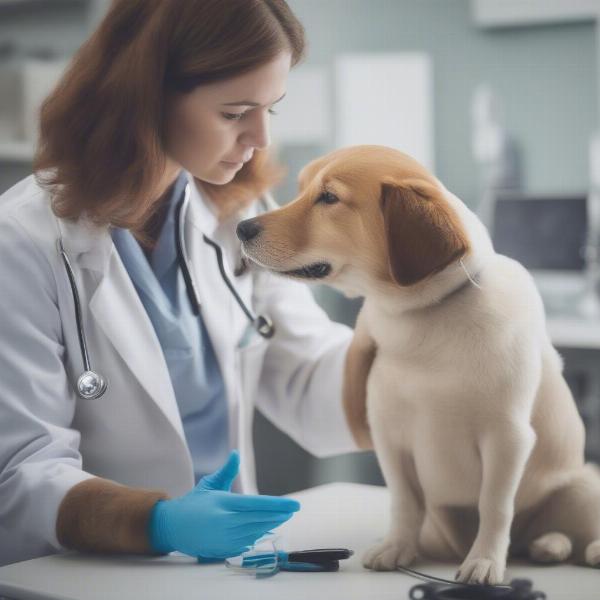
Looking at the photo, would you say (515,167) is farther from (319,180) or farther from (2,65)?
(319,180)

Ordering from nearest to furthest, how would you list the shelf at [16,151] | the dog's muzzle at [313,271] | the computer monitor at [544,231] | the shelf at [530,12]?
the dog's muzzle at [313,271]
the shelf at [16,151]
the computer monitor at [544,231]
the shelf at [530,12]

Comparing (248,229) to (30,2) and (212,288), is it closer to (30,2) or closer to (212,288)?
(212,288)

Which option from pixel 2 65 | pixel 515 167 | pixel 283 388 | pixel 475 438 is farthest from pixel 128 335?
pixel 515 167

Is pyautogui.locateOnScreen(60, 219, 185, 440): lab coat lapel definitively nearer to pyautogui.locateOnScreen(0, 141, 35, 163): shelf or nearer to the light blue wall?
pyautogui.locateOnScreen(0, 141, 35, 163): shelf

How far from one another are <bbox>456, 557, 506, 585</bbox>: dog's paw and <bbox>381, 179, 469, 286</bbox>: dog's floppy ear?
26cm

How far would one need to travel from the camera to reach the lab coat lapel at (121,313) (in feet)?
3.48

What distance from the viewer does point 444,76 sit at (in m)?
3.19

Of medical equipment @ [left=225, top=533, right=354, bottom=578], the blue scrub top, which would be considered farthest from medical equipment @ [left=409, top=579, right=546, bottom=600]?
the blue scrub top

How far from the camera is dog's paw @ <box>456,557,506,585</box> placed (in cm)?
78

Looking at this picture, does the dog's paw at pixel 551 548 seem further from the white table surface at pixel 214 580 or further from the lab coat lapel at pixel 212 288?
the lab coat lapel at pixel 212 288

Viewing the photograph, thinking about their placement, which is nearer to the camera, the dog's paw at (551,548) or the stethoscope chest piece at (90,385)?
the dog's paw at (551,548)

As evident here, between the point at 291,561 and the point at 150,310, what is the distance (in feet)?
1.33

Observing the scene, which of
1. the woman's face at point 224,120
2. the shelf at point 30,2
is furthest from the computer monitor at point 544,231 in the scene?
the woman's face at point 224,120

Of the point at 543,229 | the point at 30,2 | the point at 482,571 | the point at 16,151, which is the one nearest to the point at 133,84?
the point at 482,571
